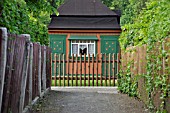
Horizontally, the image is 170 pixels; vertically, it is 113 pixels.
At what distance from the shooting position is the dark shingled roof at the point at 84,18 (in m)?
24.1

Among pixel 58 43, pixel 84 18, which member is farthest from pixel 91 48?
pixel 84 18

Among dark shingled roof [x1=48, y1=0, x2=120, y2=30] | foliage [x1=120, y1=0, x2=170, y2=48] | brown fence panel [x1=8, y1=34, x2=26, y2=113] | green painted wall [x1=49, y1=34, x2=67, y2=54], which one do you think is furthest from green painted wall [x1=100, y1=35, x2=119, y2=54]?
brown fence panel [x1=8, y1=34, x2=26, y2=113]

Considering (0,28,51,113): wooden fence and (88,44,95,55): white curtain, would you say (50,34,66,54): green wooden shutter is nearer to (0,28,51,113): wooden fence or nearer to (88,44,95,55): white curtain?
(88,44,95,55): white curtain

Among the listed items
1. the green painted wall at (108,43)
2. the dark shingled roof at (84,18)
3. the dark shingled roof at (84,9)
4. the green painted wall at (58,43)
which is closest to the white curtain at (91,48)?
the green painted wall at (108,43)

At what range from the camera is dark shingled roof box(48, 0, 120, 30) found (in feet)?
79.0

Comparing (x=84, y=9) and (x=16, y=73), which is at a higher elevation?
(x=84, y=9)

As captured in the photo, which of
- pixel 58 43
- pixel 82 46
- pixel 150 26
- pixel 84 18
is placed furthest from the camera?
pixel 84 18

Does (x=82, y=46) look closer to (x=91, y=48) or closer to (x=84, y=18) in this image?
(x=91, y=48)

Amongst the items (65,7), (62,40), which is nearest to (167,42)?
(62,40)

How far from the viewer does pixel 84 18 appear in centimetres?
2511

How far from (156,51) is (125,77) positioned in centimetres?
515

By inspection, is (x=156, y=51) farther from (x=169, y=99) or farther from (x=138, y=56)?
(x=138, y=56)

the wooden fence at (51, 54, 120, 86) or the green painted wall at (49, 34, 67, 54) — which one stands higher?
the green painted wall at (49, 34, 67, 54)

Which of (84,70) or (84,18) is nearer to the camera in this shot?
(84,70)
